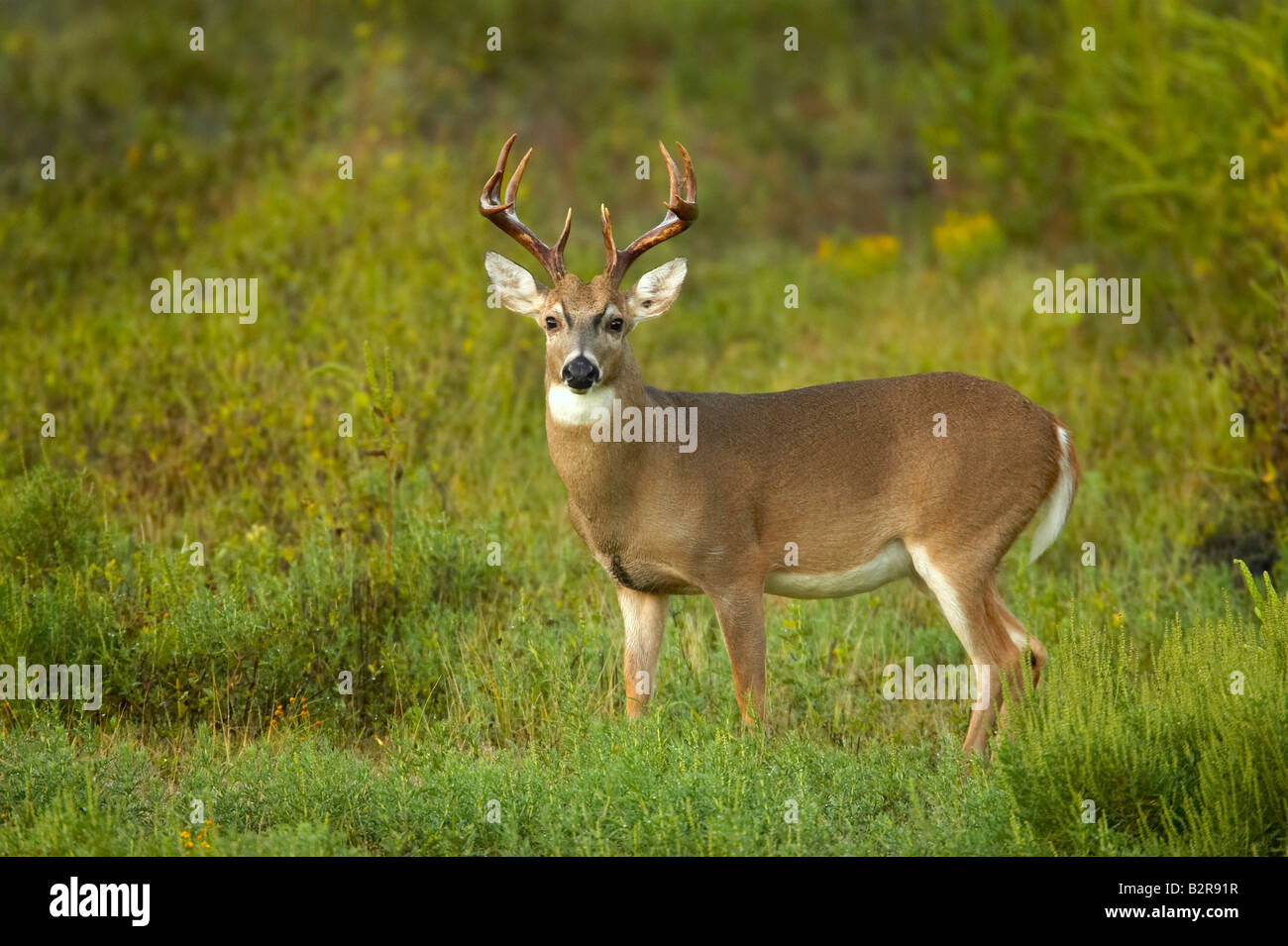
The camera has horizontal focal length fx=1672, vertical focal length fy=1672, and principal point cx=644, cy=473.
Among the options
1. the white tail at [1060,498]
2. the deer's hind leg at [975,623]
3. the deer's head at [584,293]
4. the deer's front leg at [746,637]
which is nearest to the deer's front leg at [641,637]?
the deer's front leg at [746,637]

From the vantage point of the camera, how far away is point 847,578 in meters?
6.80

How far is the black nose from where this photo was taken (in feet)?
20.6

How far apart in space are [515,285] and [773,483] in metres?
1.33

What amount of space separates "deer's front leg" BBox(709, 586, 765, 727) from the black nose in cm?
99

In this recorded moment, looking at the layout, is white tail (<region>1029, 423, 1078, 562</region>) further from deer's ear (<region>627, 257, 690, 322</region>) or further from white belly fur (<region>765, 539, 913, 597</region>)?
deer's ear (<region>627, 257, 690, 322</region>)

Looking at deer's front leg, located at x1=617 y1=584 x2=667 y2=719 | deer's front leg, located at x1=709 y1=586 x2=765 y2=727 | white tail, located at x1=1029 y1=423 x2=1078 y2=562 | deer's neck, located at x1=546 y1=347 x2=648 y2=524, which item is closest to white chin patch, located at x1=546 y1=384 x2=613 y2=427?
deer's neck, located at x1=546 y1=347 x2=648 y2=524

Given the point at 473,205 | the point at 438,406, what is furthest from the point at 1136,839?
the point at 473,205

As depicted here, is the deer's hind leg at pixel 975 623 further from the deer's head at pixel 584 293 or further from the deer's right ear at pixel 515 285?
the deer's right ear at pixel 515 285

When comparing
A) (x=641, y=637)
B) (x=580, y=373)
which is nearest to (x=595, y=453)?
(x=580, y=373)

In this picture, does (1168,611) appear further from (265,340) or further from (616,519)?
(265,340)

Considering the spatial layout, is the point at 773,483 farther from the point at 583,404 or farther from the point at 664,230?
the point at 664,230

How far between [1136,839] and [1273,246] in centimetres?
525

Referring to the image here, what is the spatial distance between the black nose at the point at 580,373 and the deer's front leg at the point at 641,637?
991 mm

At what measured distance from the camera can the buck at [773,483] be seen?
260 inches
